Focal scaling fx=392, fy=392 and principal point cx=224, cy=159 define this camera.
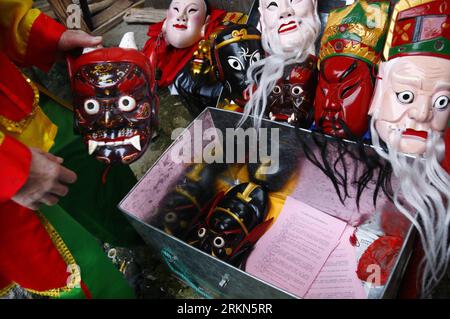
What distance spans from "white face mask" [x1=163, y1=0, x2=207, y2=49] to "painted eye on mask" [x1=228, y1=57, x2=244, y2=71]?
26.0 inches

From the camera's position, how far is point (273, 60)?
1511mm

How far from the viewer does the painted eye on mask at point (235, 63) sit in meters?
1.55

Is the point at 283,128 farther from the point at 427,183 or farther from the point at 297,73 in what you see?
the point at 427,183

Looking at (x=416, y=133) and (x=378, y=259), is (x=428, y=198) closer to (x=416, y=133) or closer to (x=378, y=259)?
(x=416, y=133)

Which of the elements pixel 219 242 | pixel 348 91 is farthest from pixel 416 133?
pixel 219 242

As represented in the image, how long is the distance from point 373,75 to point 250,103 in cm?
44

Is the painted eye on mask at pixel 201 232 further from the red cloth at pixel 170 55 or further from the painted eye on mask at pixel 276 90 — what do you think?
the red cloth at pixel 170 55

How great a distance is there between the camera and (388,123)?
1232 mm

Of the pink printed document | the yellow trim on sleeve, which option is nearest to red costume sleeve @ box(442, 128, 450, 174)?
the pink printed document

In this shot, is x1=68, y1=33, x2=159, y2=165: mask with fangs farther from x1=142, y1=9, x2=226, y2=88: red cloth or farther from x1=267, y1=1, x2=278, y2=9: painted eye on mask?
x1=142, y1=9, x2=226, y2=88: red cloth

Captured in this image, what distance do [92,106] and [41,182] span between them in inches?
16.5
